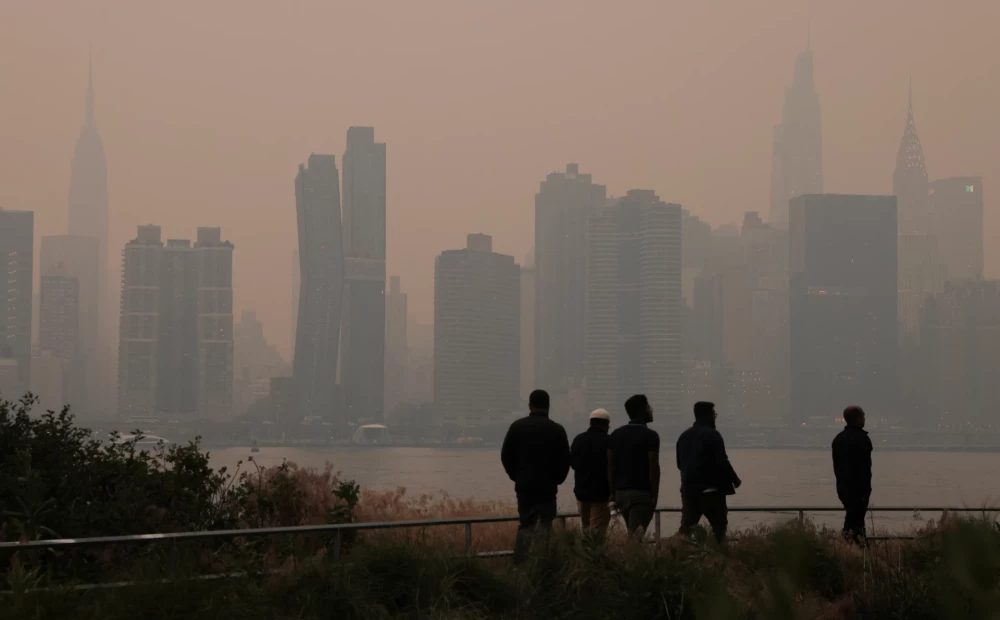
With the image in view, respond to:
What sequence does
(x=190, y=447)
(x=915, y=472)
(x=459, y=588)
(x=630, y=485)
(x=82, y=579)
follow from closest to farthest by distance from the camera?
(x=459, y=588), (x=82, y=579), (x=630, y=485), (x=190, y=447), (x=915, y=472)

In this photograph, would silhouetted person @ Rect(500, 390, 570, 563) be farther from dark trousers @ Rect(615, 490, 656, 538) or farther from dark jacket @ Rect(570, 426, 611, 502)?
dark trousers @ Rect(615, 490, 656, 538)

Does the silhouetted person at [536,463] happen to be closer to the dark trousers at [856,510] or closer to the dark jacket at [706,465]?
the dark jacket at [706,465]

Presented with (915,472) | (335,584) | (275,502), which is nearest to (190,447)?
(275,502)

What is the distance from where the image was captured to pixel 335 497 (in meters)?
14.5

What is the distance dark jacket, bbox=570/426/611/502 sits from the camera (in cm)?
1184

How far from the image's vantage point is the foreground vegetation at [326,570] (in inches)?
304

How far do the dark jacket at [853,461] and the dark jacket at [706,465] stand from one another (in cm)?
142

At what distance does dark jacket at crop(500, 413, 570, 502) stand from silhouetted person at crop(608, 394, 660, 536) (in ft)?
3.30

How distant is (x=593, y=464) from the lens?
11.9 metres

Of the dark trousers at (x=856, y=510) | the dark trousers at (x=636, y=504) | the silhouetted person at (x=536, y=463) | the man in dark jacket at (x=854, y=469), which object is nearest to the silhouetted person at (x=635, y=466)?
the dark trousers at (x=636, y=504)

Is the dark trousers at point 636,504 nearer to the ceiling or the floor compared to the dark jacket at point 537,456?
nearer to the floor

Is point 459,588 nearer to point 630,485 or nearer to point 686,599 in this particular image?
point 686,599

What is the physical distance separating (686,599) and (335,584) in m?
2.58

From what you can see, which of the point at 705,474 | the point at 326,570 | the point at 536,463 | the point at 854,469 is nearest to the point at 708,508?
the point at 705,474
